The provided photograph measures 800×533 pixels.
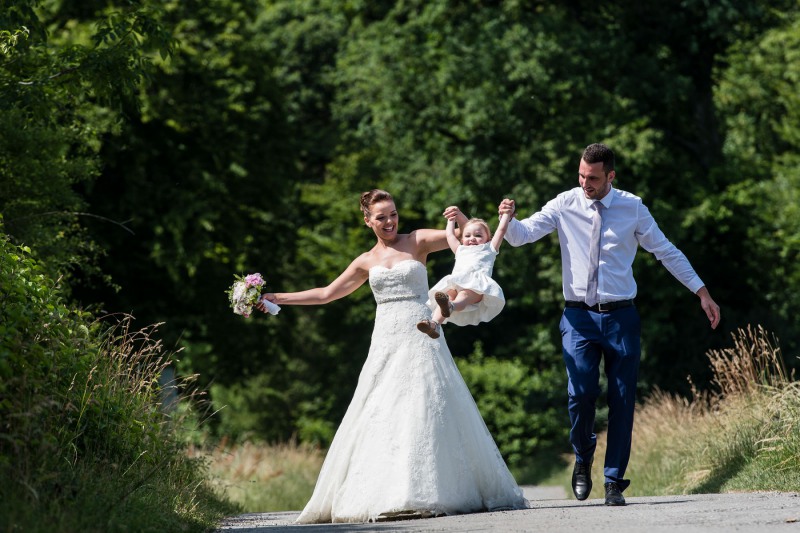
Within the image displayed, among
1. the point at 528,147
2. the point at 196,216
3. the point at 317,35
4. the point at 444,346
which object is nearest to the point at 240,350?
the point at 196,216

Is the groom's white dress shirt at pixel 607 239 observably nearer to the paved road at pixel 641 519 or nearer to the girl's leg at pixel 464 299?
the girl's leg at pixel 464 299

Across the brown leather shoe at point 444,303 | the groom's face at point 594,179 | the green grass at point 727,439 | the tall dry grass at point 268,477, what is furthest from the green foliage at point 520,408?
the brown leather shoe at point 444,303

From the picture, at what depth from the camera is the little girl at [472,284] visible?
357 inches

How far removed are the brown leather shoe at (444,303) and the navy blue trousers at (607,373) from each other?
0.89 m

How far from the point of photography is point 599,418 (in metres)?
27.4

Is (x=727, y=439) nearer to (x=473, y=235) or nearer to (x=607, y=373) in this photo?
(x=607, y=373)

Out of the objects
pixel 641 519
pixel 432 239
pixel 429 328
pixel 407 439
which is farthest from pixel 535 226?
pixel 641 519

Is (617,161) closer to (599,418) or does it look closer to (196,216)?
(599,418)

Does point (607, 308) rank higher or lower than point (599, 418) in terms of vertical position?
higher

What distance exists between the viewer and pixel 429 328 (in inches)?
340

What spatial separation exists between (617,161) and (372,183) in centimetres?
1114

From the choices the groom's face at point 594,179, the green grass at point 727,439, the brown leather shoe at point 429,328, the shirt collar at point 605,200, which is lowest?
the green grass at point 727,439

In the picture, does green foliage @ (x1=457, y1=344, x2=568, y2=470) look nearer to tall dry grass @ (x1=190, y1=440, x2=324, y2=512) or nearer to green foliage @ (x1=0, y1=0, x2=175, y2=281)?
tall dry grass @ (x1=190, y1=440, x2=324, y2=512)

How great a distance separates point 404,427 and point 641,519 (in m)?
2.17
